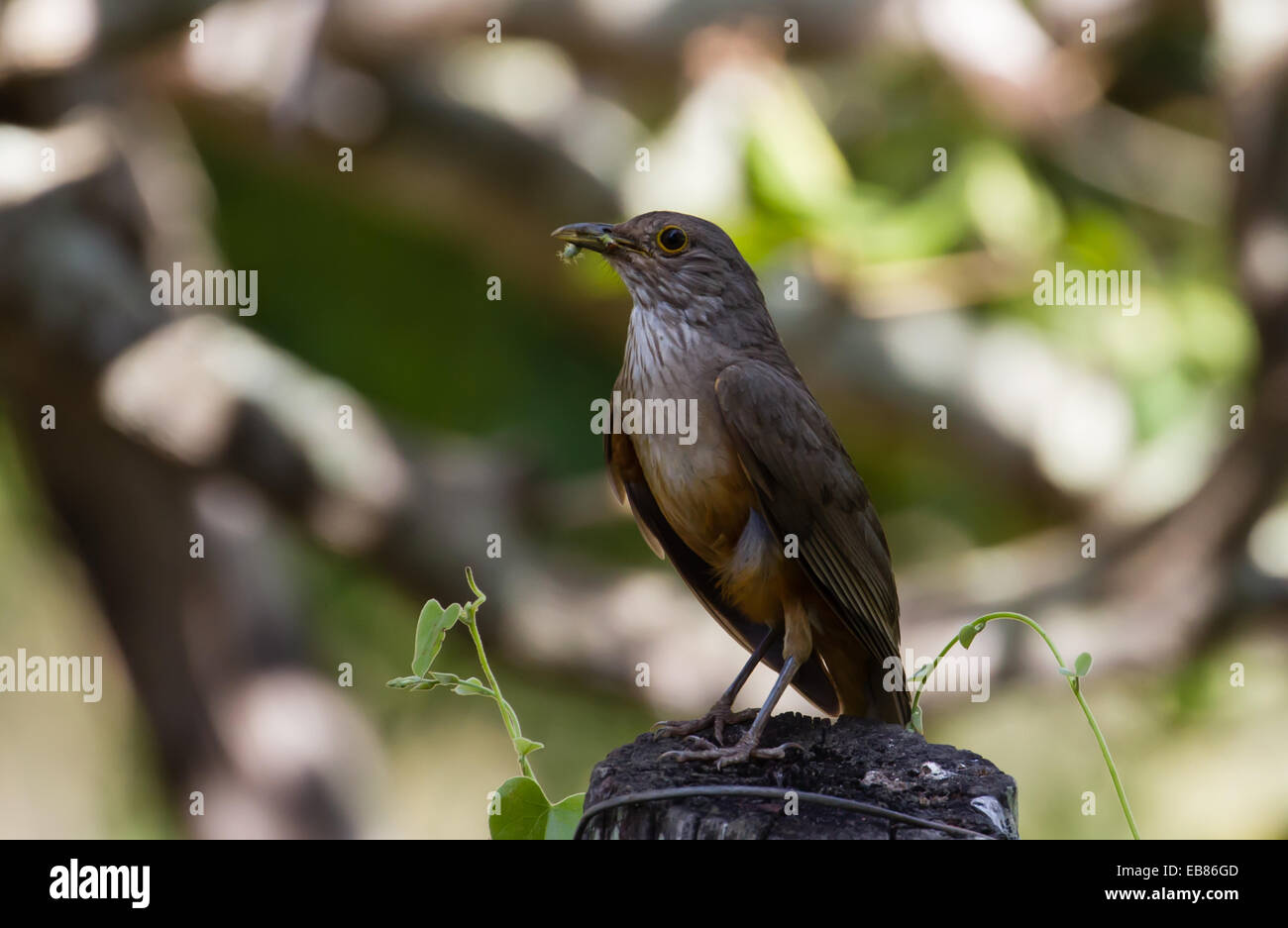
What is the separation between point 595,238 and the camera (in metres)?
3.17

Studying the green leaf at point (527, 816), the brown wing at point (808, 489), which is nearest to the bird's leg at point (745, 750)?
the brown wing at point (808, 489)

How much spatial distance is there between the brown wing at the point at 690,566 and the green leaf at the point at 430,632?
1022mm

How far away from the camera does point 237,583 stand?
8.05 meters

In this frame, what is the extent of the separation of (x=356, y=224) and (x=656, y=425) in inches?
327

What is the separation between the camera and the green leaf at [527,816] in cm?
221

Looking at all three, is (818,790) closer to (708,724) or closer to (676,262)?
(708,724)

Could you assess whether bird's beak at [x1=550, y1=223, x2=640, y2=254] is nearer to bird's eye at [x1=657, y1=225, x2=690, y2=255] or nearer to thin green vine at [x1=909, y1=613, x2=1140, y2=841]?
bird's eye at [x1=657, y1=225, x2=690, y2=255]

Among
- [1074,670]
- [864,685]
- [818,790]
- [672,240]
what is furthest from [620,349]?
[1074,670]

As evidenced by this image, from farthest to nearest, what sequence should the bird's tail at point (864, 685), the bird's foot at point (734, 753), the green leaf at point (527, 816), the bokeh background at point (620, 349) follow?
the bokeh background at point (620, 349)
the bird's tail at point (864, 685)
the bird's foot at point (734, 753)
the green leaf at point (527, 816)

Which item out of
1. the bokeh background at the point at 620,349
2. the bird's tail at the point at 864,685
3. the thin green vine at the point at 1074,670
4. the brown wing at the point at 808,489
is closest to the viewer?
the thin green vine at the point at 1074,670

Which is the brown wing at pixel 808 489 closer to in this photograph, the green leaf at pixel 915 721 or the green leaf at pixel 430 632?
the green leaf at pixel 915 721

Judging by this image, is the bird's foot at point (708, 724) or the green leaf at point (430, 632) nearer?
the green leaf at point (430, 632)

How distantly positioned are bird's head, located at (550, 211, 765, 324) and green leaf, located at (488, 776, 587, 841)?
1.34 metres
